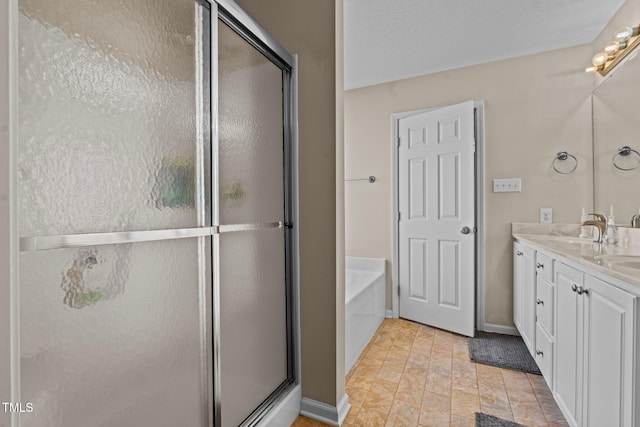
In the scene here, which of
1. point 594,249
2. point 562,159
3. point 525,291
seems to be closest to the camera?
point 594,249

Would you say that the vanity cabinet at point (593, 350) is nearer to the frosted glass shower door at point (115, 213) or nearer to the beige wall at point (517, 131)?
the beige wall at point (517, 131)

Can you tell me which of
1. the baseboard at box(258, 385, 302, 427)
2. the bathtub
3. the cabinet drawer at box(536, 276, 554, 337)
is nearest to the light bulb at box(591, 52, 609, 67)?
the cabinet drawer at box(536, 276, 554, 337)

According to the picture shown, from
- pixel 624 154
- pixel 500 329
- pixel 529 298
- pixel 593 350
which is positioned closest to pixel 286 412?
pixel 593 350

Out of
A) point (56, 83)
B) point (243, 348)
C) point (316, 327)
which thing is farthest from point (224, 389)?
point (56, 83)

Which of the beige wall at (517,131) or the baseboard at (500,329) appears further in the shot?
the baseboard at (500,329)

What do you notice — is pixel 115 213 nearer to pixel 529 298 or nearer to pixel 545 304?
pixel 545 304

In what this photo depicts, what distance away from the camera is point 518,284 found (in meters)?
2.42

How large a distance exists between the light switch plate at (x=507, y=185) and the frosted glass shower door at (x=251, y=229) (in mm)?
1985

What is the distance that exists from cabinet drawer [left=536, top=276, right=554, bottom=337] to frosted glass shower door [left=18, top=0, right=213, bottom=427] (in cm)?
168

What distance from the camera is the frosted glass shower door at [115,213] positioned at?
685mm

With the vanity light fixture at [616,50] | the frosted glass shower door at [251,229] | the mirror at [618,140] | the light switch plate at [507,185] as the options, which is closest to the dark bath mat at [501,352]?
the mirror at [618,140]

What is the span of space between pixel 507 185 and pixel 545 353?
4.58ft

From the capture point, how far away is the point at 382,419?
5.24ft

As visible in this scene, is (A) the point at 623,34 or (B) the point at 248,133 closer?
(B) the point at 248,133
